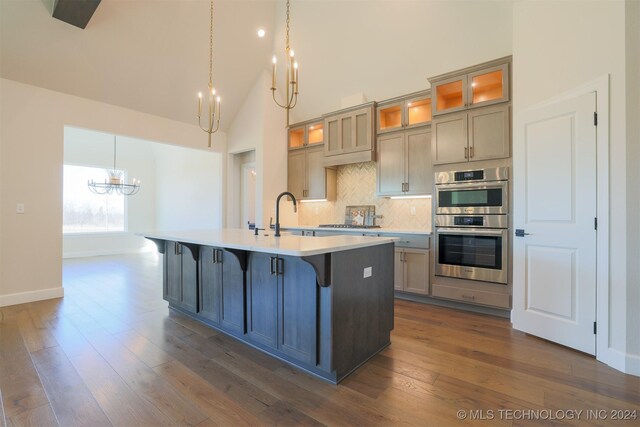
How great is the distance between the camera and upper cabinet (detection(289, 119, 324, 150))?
524 centimetres

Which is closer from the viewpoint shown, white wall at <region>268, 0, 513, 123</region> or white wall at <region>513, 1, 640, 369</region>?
white wall at <region>513, 1, 640, 369</region>

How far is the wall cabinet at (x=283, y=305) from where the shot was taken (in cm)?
201

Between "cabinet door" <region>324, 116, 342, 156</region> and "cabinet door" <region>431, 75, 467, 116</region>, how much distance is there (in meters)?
1.53

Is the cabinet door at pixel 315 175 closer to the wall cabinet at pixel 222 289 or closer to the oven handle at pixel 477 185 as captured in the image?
the oven handle at pixel 477 185

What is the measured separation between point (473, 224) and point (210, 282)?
116 inches

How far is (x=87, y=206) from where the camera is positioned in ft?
25.8

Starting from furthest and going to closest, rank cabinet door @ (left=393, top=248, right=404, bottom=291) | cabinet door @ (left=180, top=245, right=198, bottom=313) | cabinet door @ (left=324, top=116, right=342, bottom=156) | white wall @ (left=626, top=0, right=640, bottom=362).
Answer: cabinet door @ (left=324, top=116, right=342, bottom=156)
cabinet door @ (left=393, top=248, right=404, bottom=291)
cabinet door @ (left=180, top=245, right=198, bottom=313)
white wall @ (left=626, top=0, right=640, bottom=362)

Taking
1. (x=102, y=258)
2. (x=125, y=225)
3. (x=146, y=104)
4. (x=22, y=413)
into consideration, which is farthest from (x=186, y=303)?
(x=125, y=225)

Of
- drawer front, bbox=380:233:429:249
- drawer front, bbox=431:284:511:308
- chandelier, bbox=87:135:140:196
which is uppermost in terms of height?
Result: chandelier, bbox=87:135:140:196

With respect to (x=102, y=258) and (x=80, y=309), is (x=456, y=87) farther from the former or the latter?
(x=102, y=258)

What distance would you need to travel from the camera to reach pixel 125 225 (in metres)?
8.45

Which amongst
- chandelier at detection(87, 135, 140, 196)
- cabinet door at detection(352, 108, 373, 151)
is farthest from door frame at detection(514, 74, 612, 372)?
chandelier at detection(87, 135, 140, 196)

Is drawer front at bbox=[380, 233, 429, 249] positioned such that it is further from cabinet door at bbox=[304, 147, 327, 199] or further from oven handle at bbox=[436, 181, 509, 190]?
cabinet door at bbox=[304, 147, 327, 199]

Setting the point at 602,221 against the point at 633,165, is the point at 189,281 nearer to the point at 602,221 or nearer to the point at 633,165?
the point at 602,221
